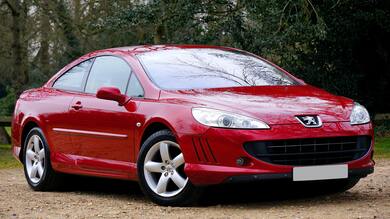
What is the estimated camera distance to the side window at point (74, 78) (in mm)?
8785

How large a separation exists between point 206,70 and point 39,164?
2.26 metres

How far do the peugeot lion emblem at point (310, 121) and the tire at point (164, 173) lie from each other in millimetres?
995

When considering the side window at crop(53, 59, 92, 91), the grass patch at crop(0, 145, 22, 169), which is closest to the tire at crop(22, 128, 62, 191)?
the side window at crop(53, 59, 92, 91)

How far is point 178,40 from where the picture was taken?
21.3 metres

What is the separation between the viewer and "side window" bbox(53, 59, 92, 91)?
28.8 ft

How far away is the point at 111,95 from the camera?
25.0 feet

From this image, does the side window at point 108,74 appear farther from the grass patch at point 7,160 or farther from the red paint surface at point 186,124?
the grass patch at point 7,160

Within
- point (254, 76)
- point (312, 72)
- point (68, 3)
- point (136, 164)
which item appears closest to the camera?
point (136, 164)

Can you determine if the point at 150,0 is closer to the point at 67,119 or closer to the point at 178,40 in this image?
the point at 178,40

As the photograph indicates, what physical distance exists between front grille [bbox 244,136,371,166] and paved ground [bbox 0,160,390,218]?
38 cm

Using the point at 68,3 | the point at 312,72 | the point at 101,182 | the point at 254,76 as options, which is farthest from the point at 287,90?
the point at 68,3

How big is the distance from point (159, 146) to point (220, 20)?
1369 centimetres

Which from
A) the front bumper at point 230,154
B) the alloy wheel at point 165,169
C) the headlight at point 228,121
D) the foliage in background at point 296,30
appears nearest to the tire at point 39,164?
the alloy wheel at point 165,169

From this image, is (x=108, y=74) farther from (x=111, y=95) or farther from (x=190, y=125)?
(x=190, y=125)
